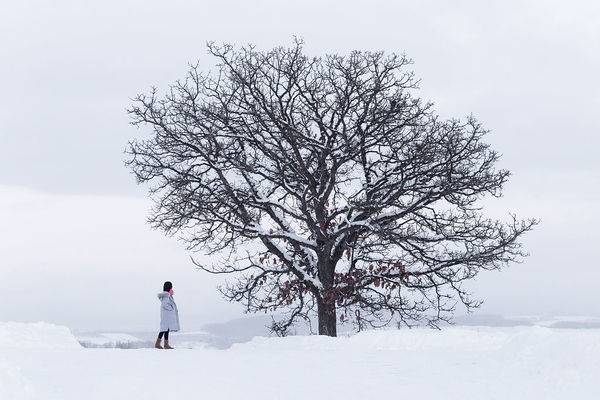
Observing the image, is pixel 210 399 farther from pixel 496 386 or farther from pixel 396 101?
pixel 396 101

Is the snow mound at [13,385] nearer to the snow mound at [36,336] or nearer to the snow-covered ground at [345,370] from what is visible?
the snow-covered ground at [345,370]

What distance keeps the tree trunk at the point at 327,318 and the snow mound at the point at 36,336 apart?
7906 millimetres

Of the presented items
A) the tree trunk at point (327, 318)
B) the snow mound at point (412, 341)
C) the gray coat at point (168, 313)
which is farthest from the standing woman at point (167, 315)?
the tree trunk at point (327, 318)

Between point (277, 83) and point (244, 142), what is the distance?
218 centimetres

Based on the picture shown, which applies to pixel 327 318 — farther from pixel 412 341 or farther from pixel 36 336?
pixel 36 336

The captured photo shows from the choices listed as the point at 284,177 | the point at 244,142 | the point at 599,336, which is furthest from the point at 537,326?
the point at 244,142

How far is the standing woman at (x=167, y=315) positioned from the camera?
22000 mm

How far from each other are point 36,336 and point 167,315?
11.4ft

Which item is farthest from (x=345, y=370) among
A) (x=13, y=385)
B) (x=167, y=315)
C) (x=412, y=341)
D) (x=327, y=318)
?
(x=327, y=318)

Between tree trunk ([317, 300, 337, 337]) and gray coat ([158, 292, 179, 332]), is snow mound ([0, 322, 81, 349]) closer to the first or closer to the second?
gray coat ([158, 292, 179, 332])

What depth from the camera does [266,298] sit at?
26.5 meters

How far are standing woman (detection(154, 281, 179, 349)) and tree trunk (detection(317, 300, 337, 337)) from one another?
527cm

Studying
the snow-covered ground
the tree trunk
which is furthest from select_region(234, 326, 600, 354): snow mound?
the tree trunk

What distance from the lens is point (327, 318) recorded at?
25781 millimetres
